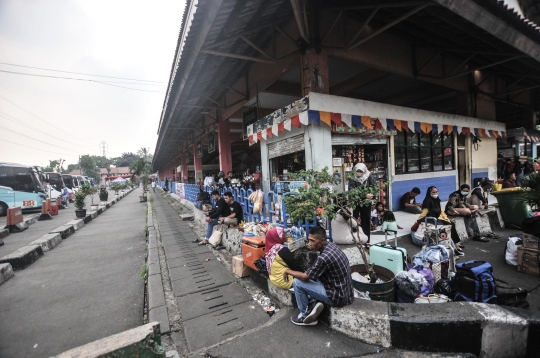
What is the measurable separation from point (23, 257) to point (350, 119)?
869 cm

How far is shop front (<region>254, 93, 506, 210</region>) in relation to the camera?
18.0ft

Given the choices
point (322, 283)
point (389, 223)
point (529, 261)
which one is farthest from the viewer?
point (389, 223)

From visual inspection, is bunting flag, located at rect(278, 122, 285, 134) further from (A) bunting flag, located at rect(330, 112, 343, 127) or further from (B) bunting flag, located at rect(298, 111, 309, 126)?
(A) bunting flag, located at rect(330, 112, 343, 127)

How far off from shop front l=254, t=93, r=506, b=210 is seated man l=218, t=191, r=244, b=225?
3.98 ft

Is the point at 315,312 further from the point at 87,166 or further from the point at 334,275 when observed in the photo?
the point at 87,166

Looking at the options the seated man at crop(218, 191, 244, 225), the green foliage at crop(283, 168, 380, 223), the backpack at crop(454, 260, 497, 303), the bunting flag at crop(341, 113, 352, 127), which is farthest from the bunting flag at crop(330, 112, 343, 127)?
the backpack at crop(454, 260, 497, 303)

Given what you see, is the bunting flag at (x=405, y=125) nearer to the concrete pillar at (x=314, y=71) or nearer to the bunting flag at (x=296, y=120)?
the concrete pillar at (x=314, y=71)

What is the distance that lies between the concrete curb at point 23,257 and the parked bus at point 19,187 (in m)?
12.3

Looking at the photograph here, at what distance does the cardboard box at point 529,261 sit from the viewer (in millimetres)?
3975

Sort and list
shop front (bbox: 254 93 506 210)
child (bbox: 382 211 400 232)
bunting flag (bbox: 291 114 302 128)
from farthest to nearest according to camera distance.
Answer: shop front (bbox: 254 93 506 210)
bunting flag (bbox: 291 114 302 128)
child (bbox: 382 211 400 232)

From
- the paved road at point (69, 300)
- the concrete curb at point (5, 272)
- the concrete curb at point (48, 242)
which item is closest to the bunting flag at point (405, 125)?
the paved road at point (69, 300)

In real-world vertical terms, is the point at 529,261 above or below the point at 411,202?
below

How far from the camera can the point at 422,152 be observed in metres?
8.60

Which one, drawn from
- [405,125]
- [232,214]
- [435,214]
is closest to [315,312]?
[232,214]
